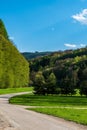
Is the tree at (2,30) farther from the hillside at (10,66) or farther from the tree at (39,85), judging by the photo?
the tree at (39,85)

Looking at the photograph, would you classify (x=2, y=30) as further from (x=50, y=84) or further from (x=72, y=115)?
(x=72, y=115)

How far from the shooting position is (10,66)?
81062mm

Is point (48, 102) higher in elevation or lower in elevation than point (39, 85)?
lower

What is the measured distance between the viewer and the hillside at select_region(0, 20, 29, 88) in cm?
7892

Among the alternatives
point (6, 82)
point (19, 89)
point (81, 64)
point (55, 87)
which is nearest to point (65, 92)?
point (55, 87)

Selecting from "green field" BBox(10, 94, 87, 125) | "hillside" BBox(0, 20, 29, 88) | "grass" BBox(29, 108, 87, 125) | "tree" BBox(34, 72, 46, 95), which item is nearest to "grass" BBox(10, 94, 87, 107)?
"green field" BBox(10, 94, 87, 125)

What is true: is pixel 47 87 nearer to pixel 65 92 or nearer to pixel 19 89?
pixel 65 92

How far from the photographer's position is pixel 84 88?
70375 millimetres

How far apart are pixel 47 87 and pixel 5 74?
1015 cm

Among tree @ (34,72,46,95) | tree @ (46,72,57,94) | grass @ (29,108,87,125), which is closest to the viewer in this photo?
grass @ (29,108,87,125)

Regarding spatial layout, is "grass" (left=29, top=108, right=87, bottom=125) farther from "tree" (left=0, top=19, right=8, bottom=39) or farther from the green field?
"tree" (left=0, top=19, right=8, bottom=39)

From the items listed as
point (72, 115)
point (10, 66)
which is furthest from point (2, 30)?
point (72, 115)

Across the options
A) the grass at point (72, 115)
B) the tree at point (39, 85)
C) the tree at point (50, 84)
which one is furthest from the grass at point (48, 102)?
the tree at point (50, 84)

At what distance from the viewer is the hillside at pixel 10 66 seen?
78.9 m
